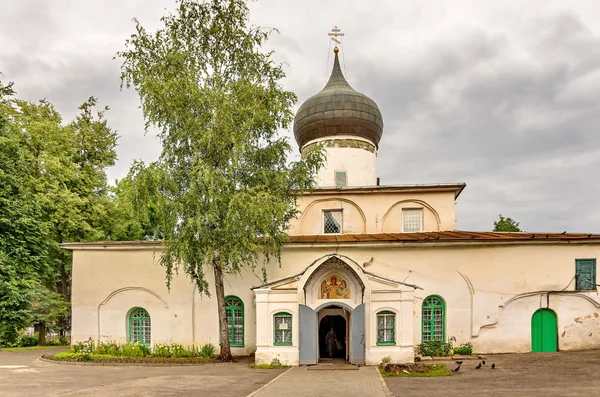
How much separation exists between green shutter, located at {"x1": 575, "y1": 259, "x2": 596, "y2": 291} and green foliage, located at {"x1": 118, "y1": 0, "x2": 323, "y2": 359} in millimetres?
11667

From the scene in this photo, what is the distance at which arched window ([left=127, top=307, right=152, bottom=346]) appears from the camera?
18734mm

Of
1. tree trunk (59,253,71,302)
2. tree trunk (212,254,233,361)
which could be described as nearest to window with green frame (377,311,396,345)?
tree trunk (212,254,233,361)

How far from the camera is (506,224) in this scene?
4250 cm

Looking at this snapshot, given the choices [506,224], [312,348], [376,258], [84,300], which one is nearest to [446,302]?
[376,258]

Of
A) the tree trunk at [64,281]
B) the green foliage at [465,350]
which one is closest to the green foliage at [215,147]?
the green foliage at [465,350]

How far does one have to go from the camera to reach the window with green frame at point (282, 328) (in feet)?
51.7

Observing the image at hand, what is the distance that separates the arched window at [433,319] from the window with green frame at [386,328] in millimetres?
2515

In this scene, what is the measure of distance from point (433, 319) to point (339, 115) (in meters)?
11.1

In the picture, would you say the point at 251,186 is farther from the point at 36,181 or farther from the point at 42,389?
the point at 36,181

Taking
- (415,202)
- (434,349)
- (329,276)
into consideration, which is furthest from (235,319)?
(415,202)

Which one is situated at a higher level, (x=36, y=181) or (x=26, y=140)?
(x=26, y=140)

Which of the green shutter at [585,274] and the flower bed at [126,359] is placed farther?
the green shutter at [585,274]

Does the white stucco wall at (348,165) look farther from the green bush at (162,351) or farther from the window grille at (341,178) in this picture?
the green bush at (162,351)

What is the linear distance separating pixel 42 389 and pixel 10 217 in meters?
13.6
